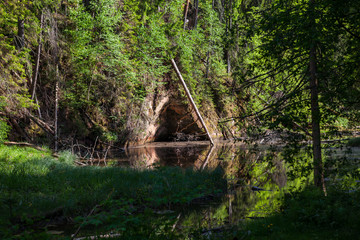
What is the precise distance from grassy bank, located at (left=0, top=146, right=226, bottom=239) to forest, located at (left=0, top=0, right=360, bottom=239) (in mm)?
44

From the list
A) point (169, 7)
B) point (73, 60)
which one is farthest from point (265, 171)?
point (169, 7)

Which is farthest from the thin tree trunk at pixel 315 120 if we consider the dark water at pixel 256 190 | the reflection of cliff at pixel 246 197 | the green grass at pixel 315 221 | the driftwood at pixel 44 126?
the driftwood at pixel 44 126

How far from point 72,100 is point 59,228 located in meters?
13.3

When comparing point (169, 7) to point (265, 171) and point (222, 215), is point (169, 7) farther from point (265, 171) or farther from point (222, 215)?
point (222, 215)

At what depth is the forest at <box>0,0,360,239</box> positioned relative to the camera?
5.30m

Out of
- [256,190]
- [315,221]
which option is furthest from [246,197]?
[315,221]

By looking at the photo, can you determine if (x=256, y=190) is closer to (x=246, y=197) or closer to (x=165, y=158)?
(x=246, y=197)

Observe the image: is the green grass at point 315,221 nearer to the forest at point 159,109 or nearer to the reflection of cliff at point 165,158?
the forest at point 159,109

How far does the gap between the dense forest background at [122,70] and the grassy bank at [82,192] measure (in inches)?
93.6

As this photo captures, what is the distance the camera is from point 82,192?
7.59m

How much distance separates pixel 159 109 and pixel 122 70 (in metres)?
5.89

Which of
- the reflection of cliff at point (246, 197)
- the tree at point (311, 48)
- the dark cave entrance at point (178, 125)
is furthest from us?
the dark cave entrance at point (178, 125)

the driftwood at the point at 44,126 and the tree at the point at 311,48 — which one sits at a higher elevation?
the tree at the point at 311,48

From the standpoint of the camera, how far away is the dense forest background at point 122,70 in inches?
231
